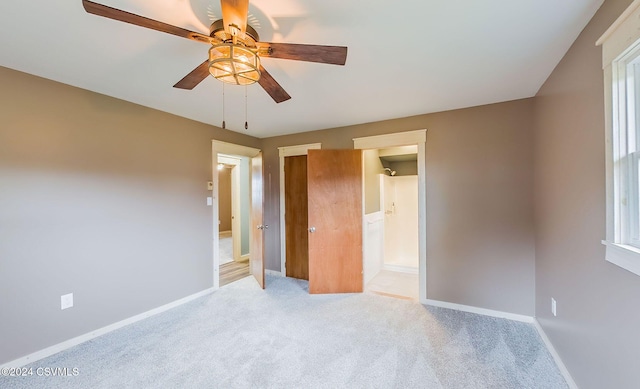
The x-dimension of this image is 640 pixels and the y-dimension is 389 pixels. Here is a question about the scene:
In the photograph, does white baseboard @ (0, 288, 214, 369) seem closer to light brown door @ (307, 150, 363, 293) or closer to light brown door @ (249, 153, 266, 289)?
light brown door @ (249, 153, 266, 289)

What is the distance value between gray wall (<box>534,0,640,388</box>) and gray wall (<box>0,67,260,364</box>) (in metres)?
3.68

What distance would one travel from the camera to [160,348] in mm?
2262

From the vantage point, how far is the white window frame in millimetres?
1221

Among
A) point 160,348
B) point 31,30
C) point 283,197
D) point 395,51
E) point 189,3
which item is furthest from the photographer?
point 283,197

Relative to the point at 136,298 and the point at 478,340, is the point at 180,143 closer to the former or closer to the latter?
the point at 136,298

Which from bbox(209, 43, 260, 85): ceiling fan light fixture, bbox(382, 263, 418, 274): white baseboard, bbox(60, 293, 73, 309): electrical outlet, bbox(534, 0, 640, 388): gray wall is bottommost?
bbox(382, 263, 418, 274): white baseboard

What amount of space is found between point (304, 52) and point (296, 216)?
120 inches

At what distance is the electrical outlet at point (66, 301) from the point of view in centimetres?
226

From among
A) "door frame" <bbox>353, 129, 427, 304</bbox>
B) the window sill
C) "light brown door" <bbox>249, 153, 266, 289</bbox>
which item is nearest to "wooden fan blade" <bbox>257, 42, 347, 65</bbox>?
the window sill

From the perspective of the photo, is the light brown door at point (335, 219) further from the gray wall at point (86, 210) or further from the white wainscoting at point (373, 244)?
the gray wall at point (86, 210)

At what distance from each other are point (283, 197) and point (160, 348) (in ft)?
8.17

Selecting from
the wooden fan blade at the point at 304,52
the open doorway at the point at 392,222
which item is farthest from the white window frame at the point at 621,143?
the open doorway at the point at 392,222

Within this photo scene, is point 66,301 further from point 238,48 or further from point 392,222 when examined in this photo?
point 392,222

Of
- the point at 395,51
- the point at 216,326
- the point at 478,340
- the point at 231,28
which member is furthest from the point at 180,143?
the point at 478,340
